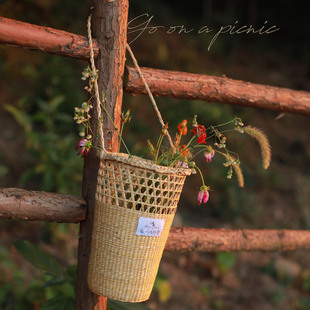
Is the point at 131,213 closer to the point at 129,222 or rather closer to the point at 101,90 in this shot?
the point at 129,222

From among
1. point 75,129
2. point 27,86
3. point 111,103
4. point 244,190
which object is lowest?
point 244,190

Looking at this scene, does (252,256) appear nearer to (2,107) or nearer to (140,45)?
(2,107)

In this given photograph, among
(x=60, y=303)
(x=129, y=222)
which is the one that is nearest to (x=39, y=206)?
(x=129, y=222)

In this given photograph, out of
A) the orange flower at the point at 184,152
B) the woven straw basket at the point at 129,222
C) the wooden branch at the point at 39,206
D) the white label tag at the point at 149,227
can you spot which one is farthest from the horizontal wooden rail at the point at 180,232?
the orange flower at the point at 184,152

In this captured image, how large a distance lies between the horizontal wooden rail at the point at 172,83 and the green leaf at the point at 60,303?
2.97 feet

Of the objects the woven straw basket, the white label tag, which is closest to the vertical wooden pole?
the woven straw basket

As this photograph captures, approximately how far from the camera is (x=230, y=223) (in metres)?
4.52

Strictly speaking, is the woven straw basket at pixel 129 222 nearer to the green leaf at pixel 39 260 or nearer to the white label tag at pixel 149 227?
the white label tag at pixel 149 227

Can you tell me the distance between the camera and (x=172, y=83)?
5.22 ft

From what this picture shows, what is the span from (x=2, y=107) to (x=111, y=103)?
10.9 ft

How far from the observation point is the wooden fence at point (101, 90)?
1.39m

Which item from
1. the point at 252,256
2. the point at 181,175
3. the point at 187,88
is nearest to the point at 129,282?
the point at 181,175

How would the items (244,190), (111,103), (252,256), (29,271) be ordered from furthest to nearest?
(244,190), (252,256), (29,271), (111,103)

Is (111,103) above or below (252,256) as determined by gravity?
above
